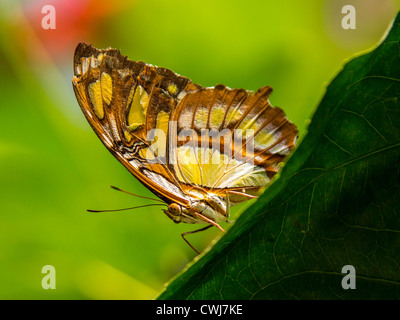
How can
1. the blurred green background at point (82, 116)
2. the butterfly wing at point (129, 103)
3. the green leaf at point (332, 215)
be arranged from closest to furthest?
the green leaf at point (332, 215), the butterfly wing at point (129, 103), the blurred green background at point (82, 116)

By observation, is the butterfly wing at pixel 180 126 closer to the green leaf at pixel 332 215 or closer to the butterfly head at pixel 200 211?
the butterfly head at pixel 200 211

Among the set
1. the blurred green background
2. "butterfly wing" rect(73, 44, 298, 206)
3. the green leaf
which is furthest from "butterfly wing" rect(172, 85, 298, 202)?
the green leaf

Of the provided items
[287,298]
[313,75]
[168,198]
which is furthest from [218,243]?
[313,75]

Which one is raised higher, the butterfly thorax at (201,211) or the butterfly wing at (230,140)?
the butterfly wing at (230,140)

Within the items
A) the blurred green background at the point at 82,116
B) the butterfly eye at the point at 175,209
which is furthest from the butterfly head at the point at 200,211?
the blurred green background at the point at 82,116

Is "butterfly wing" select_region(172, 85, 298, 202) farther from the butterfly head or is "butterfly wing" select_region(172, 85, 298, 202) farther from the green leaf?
the green leaf

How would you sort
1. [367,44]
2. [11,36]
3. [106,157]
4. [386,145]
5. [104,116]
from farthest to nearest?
[11,36] < [106,157] < [367,44] < [104,116] < [386,145]

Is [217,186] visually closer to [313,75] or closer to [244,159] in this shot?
[244,159]
